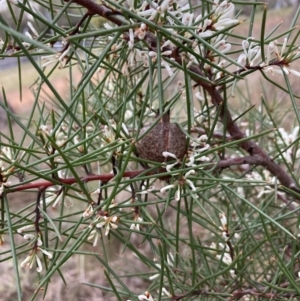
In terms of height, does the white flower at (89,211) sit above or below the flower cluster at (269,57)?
below

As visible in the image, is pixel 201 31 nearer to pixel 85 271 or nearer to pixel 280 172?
pixel 280 172

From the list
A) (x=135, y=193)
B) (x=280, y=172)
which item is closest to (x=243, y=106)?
(x=280, y=172)

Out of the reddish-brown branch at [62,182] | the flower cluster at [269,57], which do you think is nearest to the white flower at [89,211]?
the reddish-brown branch at [62,182]

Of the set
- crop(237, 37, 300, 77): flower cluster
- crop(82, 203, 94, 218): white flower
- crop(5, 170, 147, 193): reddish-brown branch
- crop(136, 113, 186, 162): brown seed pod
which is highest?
crop(237, 37, 300, 77): flower cluster

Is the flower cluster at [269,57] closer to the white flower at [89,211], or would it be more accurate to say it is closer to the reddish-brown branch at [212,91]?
the reddish-brown branch at [212,91]

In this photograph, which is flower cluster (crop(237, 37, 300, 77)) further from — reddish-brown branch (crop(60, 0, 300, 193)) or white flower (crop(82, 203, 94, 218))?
white flower (crop(82, 203, 94, 218))

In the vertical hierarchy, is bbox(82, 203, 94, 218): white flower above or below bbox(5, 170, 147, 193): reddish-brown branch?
below

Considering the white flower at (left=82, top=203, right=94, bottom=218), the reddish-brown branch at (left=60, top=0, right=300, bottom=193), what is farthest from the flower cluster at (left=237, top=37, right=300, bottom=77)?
the white flower at (left=82, top=203, right=94, bottom=218)

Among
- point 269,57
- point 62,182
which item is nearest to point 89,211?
point 62,182
